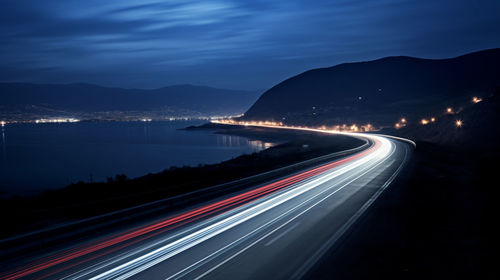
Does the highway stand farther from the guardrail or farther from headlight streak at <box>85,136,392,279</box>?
the guardrail

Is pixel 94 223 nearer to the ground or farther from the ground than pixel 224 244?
farther from the ground

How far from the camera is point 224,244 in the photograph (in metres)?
9.35

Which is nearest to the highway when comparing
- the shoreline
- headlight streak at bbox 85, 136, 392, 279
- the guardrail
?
headlight streak at bbox 85, 136, 392, 279

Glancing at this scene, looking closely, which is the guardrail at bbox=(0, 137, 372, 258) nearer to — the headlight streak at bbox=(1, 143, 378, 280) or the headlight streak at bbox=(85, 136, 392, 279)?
the headlight streak at bbox=(1, 143, 378, 280)

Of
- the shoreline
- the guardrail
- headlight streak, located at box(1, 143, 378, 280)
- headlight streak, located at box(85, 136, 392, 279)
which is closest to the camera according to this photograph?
headlight streak, located at box(85, 136, 392, 279)

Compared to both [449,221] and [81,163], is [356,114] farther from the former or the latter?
[449,221]

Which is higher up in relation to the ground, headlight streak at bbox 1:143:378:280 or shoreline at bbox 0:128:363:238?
headlight streak at bbox 1:143:378:280

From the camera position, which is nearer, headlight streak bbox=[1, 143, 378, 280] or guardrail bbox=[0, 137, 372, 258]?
headlight streak bbox=[1, 143, 378, 280]

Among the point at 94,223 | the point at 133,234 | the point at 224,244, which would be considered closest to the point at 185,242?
the point at 224,244

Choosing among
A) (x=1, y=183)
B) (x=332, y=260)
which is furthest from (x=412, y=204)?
(x=1, y=183)

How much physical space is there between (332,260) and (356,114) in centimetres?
17050

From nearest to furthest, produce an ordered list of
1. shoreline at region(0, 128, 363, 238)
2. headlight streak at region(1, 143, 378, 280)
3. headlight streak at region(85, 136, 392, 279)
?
headlight streak at region(85, 136, 392, 279), headlight streak at region(1, 143, 378, 280), shoreline at region(0, 128, 363, 238)

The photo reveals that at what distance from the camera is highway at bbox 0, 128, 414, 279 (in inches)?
297

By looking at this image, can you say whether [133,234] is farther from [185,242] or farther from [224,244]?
[224,244]
